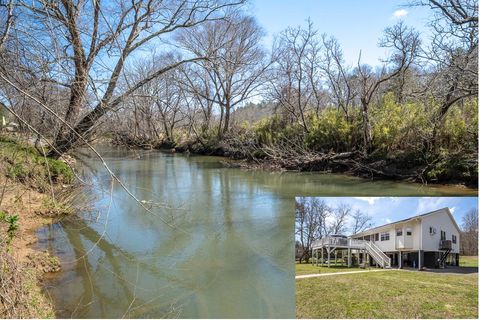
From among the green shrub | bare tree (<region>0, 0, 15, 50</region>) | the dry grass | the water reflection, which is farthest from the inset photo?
the green shrub

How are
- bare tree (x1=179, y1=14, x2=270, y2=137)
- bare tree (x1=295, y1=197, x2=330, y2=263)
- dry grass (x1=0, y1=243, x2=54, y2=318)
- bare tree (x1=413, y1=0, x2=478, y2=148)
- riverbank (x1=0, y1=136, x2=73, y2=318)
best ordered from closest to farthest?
bare tree (x1=295, y1=197, x2=330, y2=263) → dry grass (x1=0, y1=243, x2=54, y2=318) → riverbank (x1=0, y1=136, x2=73, y2=318) → bare tree (x1=413, y1=0, x2=478, y2=148) → bare tree (x1=179, y1=14, x2=270, y2=137)

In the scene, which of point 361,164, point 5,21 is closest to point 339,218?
point 5,21

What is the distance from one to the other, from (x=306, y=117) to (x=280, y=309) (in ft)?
65.0

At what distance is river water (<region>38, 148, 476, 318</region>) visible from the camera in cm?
512

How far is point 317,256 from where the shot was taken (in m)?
3.04

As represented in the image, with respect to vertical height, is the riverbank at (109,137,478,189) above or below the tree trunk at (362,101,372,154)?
below

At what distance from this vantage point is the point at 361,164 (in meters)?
17.3

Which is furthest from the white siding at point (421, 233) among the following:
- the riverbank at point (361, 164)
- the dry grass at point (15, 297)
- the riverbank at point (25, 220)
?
the riverbank at point (361, 164)

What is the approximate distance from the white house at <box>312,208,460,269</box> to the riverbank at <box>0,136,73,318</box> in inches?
124

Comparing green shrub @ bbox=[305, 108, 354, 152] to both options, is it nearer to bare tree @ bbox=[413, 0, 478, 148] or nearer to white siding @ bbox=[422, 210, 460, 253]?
bare tree @ bbox=[413, 0, 478, 148]

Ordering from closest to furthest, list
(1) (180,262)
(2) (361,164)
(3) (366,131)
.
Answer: (1) (180,262), (2) (361,164), (3) (366,131)

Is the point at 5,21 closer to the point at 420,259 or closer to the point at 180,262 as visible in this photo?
the point at 180,262

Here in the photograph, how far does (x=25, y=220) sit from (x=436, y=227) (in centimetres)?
844

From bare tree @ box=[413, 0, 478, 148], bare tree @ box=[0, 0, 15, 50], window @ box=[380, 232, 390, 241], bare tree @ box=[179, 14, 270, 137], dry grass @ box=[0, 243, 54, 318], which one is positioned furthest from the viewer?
bare tree @ box=[179, 14, 270, 137]
